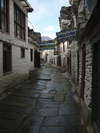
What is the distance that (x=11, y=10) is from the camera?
7180mm

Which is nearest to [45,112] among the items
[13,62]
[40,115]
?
[40,115]

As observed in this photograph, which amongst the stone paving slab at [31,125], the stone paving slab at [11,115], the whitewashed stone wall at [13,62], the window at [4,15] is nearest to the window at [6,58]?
the whitewashed stone wall at [13,62]

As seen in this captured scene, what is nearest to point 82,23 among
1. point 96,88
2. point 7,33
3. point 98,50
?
point 98,50

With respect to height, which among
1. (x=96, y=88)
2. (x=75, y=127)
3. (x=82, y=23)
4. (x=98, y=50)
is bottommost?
(x=75, y=127)

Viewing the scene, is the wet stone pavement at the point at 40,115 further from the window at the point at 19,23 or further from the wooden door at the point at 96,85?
the window at the point at 19,23

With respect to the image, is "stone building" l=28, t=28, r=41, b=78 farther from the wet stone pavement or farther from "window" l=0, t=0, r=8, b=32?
the wet stone pavement

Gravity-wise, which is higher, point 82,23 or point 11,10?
point 11,10

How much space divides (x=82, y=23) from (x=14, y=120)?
3.80 meters

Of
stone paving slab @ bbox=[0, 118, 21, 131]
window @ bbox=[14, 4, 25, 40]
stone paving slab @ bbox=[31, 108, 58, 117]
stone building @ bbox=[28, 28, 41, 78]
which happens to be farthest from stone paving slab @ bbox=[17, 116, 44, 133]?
stone building @ bbox=[28, 28, 41, 78]

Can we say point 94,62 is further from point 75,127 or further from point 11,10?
point 11,10

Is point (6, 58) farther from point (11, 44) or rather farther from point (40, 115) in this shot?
point (40, 115)

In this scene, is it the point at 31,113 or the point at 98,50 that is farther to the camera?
the point at 31,113

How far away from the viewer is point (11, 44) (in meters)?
7.22

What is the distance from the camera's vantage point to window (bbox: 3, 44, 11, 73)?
21.5 ft
